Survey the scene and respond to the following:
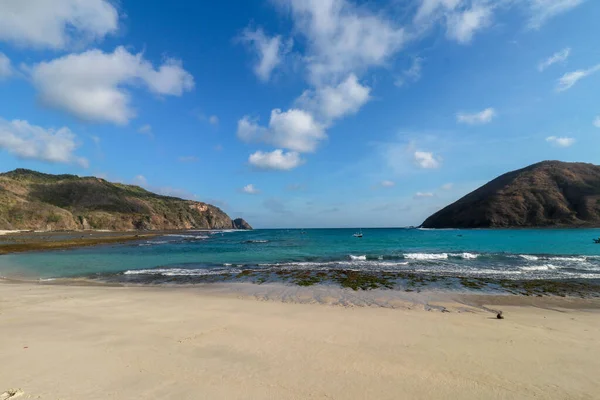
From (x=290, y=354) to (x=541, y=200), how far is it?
7043 inches

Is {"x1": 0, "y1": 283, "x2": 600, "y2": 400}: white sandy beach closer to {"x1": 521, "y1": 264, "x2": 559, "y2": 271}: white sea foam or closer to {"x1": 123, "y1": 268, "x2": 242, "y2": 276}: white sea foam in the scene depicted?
{"x1": 123, "y1": 268, "x2": 242, "y2": 276}: white sea foam

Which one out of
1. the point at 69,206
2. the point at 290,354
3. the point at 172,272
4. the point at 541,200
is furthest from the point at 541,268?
the point at 69,206

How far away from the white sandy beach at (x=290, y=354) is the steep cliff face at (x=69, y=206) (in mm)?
129075

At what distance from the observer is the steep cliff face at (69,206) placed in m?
107

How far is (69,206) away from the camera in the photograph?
13375 cm

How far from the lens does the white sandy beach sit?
548 centimetres

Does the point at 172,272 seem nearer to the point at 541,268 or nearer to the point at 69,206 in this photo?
the point at 541,268

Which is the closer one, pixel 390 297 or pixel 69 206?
pixel 390 297

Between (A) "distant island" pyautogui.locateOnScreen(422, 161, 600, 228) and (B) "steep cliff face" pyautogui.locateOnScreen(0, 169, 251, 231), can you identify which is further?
(A) "distant island" pyautogui.locateOnScreen(422, 161, 600, 228)

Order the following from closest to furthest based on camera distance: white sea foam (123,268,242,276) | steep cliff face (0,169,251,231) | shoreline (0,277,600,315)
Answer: shoreline (0,277,600,315)
white sea foam (123,268,242,276)
steep cliff face (0,169,251,231)

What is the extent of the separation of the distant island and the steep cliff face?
620 feet

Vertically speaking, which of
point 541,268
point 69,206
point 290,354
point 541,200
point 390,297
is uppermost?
point 69,206

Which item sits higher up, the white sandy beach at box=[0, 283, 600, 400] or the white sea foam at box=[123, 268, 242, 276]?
the white sandy beach at box=[0, 283, 600, 400]

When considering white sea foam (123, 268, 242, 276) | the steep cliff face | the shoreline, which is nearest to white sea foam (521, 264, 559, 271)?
the shoreline
